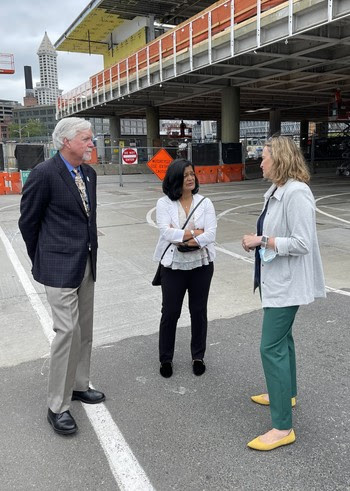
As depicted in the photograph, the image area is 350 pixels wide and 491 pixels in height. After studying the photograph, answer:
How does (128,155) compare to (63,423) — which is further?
(128,155)

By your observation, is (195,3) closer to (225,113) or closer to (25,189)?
(225,113)

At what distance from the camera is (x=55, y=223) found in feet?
9.46

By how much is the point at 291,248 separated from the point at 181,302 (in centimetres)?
133

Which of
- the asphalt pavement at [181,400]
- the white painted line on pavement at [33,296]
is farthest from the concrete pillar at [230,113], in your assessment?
the asphalt pavement at [181,400]

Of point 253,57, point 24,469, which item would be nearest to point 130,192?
point 253,57

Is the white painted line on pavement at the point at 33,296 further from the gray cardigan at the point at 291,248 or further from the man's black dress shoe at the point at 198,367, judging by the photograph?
the gray cardigan at the point at 291,248

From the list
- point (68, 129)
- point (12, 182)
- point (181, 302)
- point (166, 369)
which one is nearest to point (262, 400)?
point (166, 369)

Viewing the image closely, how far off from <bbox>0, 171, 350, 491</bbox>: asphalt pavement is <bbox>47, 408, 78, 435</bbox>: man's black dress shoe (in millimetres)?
50

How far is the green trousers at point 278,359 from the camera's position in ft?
8.70

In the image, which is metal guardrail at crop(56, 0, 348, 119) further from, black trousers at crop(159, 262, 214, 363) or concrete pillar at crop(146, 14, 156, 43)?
black trousers at crop(159, 262, 214, 363)

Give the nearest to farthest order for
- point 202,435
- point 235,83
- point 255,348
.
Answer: point 202,435 < point 255,348 < point 235,83

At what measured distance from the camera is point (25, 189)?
9.38ft

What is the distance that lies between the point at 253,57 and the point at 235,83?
6321mm

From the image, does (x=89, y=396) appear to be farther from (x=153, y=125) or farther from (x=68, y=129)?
(x=153, y=125)
